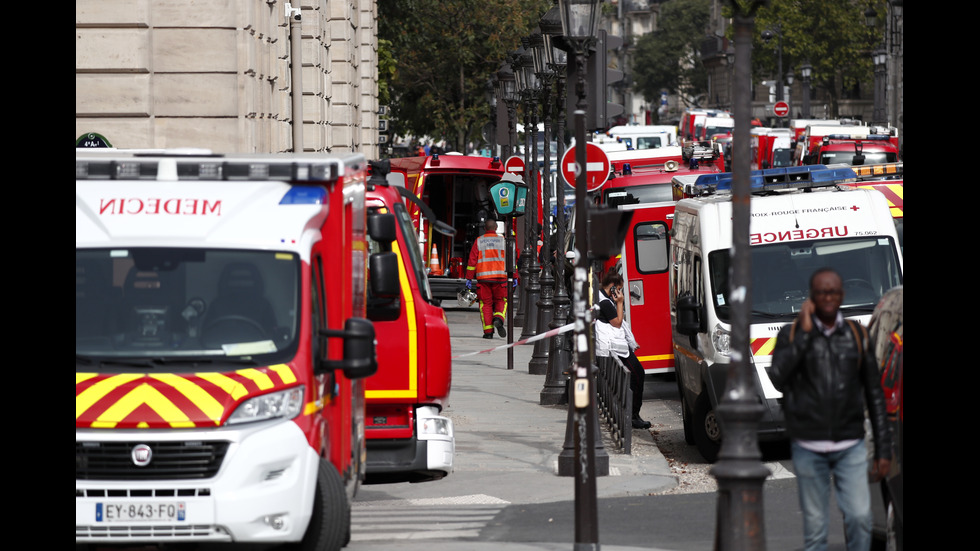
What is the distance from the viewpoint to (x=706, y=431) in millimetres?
14945

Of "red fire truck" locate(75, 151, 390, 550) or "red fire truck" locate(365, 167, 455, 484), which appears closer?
"red fire truck" locate(75, 151, 390, 550)

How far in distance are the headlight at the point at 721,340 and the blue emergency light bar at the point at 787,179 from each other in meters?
1.62

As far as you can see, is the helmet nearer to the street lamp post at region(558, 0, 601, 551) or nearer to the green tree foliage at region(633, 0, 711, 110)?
the street lamp post at region(558, 0, 601, 551)

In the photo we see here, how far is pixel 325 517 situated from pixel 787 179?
9.55 metres

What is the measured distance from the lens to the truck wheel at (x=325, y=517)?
28.4ft

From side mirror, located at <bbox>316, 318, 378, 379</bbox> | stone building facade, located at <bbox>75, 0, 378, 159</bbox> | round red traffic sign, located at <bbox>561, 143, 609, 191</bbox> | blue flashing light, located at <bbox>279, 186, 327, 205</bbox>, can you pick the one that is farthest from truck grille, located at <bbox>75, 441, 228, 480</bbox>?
stone building facade, located at <bbox>75, 0, 378, 159</bbox>

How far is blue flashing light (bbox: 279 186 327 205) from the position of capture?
351 inches

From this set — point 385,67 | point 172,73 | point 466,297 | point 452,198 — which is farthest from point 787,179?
point 385,67

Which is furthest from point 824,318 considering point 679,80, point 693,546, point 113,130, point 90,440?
point 679,80

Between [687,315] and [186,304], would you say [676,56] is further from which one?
[186,304]

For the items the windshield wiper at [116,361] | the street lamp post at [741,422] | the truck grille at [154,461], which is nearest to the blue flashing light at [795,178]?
the street lamp post at [741,422]

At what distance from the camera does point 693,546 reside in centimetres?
1041

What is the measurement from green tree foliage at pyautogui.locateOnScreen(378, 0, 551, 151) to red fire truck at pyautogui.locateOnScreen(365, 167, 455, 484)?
42.1 m

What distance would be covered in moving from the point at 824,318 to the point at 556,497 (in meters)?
4.96
